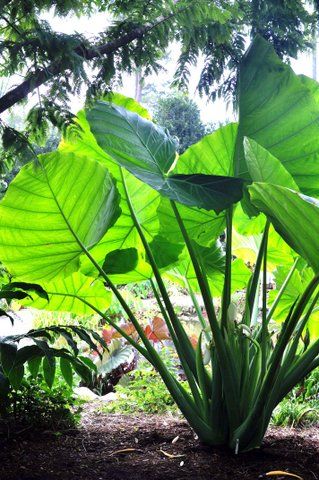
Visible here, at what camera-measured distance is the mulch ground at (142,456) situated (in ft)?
3.73

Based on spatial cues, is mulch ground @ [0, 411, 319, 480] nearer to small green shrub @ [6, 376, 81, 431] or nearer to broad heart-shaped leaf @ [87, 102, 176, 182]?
small green shrub @ [6, 376, 81, 431]

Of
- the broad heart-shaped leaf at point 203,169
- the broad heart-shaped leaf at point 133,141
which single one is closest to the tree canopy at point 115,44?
the broad heart-shaped leaf at point 133,141

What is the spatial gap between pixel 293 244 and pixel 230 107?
5.81 ft

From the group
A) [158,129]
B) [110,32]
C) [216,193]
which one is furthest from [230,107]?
[216,193]

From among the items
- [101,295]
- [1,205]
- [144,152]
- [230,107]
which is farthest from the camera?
[230,107]

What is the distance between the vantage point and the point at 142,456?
49.7 inches

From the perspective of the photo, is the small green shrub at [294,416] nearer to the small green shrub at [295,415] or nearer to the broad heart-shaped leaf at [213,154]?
the small green shrub at [295,415]

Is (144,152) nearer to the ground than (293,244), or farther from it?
farther from it

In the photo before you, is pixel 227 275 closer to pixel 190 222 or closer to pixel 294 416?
pixel 190 222

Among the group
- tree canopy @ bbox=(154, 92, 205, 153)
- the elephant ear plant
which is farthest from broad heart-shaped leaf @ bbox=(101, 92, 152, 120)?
tree canopy @ bbox=(154, 92, 205, 153)

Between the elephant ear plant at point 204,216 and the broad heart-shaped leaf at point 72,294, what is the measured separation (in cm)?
11

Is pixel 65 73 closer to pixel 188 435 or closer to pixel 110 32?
pixel 110 32

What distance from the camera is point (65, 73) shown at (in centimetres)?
110

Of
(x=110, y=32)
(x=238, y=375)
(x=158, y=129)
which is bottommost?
(x=238, y=375)
